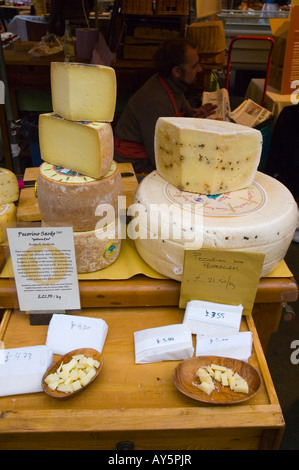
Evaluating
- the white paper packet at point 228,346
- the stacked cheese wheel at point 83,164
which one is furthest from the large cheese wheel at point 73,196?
the white paper packet at point 228,346

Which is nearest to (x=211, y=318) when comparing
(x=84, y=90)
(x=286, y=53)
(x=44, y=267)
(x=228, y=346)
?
(x=228, y=346)

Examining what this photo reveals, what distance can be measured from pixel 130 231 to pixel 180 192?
229 millimetres

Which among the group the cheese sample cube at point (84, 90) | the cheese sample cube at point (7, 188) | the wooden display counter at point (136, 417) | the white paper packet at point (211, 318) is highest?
the cheese sample cube at point (84, 90)

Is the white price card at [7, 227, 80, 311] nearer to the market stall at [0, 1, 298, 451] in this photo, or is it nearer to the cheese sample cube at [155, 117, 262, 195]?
the market stall at [0, 1, 298, 451]

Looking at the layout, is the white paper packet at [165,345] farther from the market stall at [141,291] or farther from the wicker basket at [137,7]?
the wicker basket at [137,7]

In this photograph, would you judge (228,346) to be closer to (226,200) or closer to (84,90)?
(226,200)

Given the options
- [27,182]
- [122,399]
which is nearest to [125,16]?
[27,182]

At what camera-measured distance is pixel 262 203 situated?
1268 mm

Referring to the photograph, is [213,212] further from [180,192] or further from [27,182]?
[27,182]

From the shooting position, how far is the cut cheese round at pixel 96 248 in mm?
1201

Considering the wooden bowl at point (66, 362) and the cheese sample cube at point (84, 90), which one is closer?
the wooden bowl at point (66, 362)

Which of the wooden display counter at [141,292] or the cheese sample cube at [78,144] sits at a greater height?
the cheese sample cube at [78,144]

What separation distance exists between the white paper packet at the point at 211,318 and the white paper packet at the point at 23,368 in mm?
428

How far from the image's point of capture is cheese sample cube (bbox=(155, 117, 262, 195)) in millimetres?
1239
